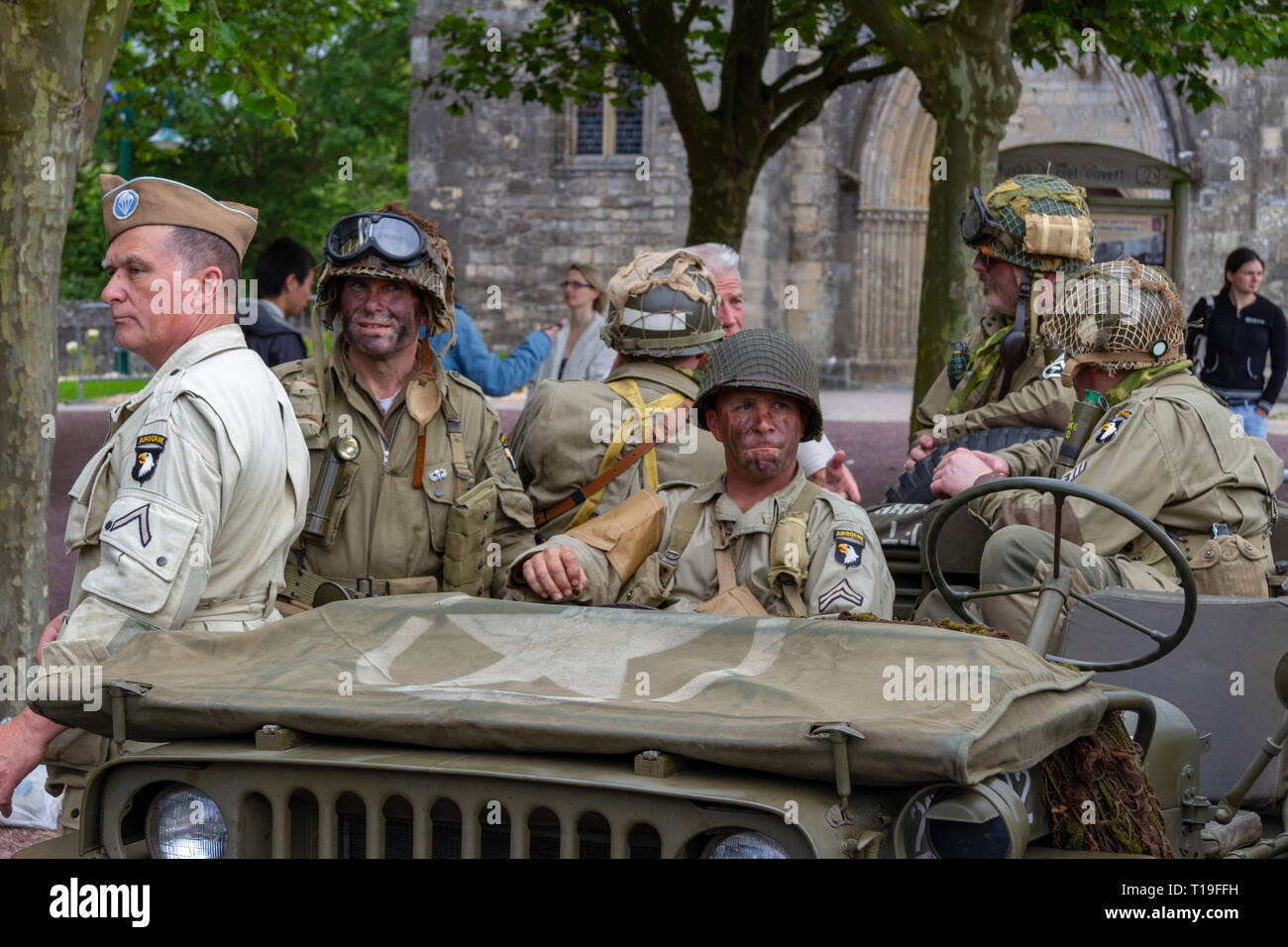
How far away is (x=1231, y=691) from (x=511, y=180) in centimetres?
2466

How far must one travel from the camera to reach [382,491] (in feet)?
16.6

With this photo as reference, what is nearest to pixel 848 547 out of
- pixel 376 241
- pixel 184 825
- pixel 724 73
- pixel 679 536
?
pixel 679 536

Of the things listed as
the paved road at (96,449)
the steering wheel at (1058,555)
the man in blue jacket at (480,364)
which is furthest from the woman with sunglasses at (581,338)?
the steering wheel at (1058,555)

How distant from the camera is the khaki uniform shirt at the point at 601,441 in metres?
5.41

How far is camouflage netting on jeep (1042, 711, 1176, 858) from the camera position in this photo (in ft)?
10.0

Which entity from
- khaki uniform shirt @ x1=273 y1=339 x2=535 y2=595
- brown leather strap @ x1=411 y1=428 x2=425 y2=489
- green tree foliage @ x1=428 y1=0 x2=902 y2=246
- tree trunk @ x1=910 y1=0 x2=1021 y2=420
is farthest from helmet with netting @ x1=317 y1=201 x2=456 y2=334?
green tree foliage @ x1=428 y1=0 x2=902 y2=246

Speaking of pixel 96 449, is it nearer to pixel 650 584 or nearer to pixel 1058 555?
pixel 650 584

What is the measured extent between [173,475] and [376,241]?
1.56m

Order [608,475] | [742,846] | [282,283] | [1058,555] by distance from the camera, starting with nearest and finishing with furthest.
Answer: [742,846] < [1058,555] < [608,475] < [282,283]

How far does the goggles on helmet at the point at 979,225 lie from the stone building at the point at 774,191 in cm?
1984

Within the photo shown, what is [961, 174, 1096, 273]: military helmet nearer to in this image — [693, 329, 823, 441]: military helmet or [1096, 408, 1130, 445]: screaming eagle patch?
[1096, 408, 1130, 445]: screaming eagle patch

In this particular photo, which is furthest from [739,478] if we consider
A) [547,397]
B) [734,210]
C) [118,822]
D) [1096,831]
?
[734,210]

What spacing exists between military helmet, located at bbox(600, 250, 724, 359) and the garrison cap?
1.74m
